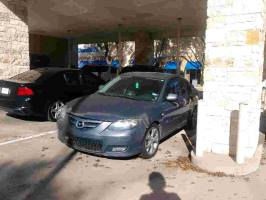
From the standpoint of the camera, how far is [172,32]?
2184cm

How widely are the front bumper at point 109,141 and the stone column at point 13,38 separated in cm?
672

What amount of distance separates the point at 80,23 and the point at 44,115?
39.0 feet

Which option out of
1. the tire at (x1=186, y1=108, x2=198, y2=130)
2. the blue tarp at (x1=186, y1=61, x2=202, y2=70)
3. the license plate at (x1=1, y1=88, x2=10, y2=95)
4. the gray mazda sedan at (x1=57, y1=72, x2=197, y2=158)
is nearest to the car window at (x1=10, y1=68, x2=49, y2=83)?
the license plate at (x1=1, y1=88, x2=10, y2=95)

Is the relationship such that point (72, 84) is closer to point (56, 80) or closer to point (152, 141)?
point (56, 80)

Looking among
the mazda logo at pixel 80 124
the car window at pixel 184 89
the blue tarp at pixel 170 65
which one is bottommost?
the mazda logo at pixel 80 124

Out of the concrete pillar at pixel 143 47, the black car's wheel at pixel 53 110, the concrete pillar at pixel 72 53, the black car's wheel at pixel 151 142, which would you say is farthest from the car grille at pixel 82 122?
the concrete pillar at pixel 72 53

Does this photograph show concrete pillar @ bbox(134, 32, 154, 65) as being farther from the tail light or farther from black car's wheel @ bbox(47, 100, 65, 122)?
the tail light

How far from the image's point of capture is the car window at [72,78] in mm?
9383

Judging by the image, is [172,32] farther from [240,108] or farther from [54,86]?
[240,108]

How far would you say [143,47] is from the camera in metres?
22.5

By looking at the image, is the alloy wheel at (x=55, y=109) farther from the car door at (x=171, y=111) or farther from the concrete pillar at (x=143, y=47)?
the concrete pillar at (x=143, y=47)

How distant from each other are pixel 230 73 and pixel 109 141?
2.34 meters

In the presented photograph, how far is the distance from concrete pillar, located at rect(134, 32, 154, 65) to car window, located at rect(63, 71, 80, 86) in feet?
42.9

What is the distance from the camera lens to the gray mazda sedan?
5453mm
